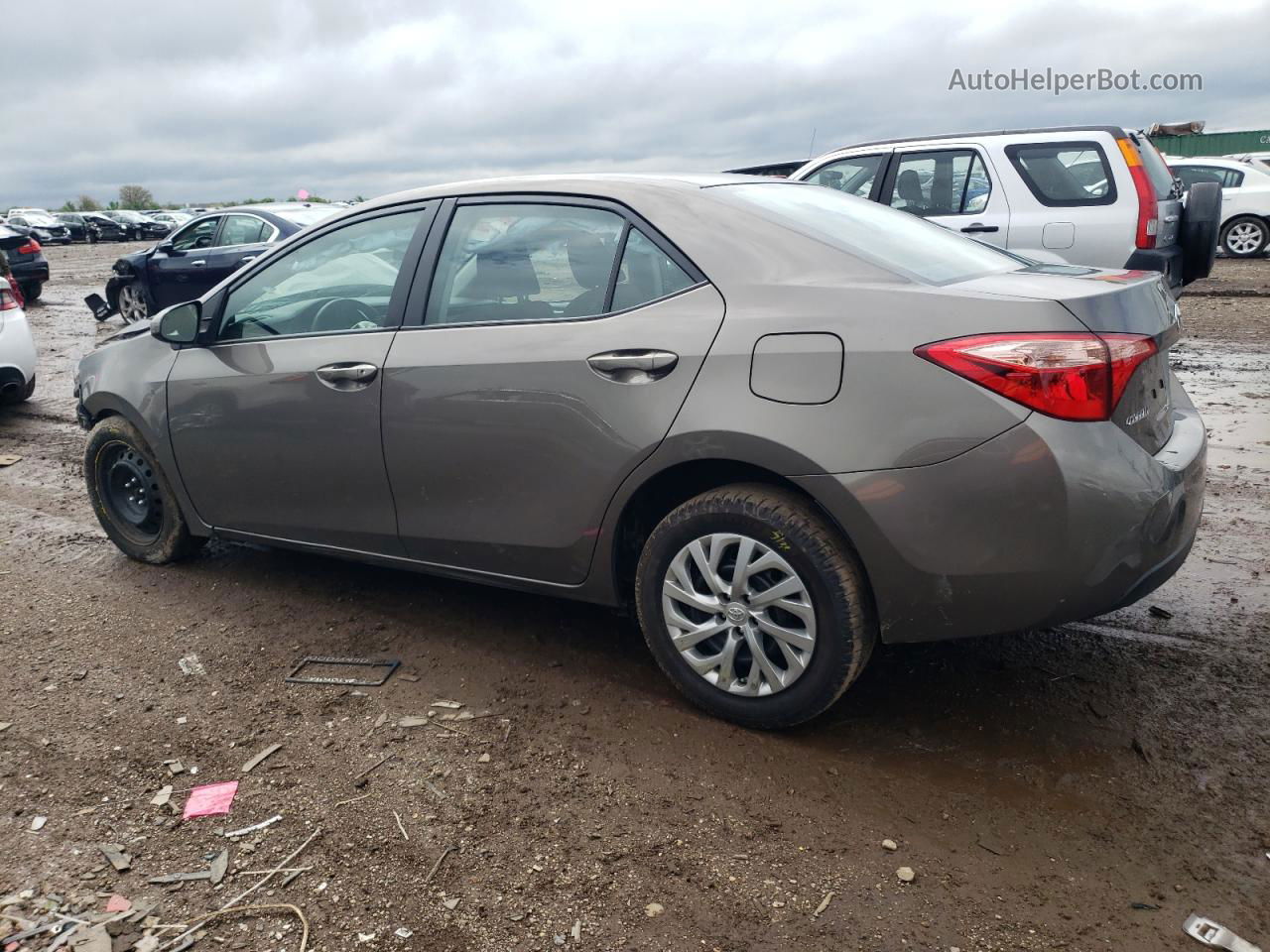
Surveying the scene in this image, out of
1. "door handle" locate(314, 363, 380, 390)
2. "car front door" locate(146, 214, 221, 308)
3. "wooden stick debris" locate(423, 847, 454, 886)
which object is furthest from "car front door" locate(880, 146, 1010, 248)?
"car front door" locate(146, 214, 221, 308)

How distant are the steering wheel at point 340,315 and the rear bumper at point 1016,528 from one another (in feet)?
6.17

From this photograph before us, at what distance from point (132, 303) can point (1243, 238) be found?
56.7 ft

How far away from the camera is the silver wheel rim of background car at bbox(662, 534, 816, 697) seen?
3.02 meters

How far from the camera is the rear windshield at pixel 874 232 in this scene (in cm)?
317

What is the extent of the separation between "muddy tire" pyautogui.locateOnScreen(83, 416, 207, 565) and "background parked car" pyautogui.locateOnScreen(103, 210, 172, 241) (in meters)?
49.8

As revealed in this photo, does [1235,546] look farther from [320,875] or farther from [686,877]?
[320,875]

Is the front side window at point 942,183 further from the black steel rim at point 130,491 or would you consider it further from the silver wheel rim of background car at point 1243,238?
the silver wheel rim of background car at point 1243,238

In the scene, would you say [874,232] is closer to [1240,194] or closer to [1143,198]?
[1143,198]

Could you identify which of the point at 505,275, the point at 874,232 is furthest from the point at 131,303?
the point at 874,232

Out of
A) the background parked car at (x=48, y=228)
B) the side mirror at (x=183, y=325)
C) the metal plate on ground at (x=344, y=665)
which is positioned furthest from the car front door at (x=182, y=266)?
the background parked car at (x=48, y=228)

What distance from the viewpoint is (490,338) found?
3.51 m

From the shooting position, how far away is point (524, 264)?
11.7ft

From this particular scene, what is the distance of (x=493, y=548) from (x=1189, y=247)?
22.7 feet

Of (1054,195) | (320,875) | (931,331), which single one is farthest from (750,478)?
(1054,195)
